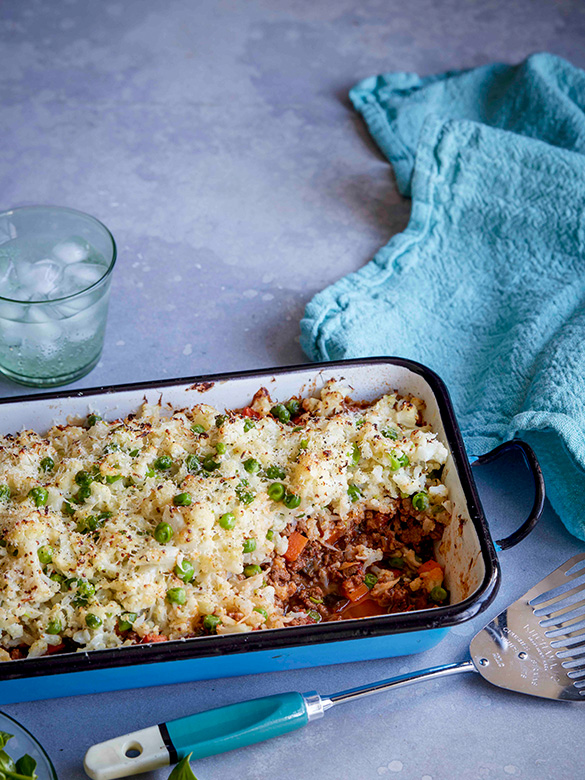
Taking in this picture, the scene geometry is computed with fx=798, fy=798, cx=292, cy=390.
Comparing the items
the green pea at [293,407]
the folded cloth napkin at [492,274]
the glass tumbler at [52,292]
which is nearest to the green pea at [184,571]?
the green pea at [293,407]

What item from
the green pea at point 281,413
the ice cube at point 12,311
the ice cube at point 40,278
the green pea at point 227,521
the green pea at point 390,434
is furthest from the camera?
the ice cube at point 40,278

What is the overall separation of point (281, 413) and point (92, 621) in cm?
91

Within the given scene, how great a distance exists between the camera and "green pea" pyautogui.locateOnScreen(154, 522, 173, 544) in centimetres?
221

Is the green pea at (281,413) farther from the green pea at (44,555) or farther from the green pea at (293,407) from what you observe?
the green pea at (44,555)

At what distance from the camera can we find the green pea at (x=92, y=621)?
6.77 ft

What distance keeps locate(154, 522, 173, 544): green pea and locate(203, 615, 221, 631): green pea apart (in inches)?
9.4

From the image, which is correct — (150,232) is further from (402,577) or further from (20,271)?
(402,577)

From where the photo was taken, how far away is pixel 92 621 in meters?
2.06

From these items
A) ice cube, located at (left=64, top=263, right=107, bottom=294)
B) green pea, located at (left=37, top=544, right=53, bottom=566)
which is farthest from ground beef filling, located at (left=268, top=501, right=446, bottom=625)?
ice cube, located at (left=64, top=263, right=107, bottom=294)

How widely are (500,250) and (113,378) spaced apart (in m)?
1.74

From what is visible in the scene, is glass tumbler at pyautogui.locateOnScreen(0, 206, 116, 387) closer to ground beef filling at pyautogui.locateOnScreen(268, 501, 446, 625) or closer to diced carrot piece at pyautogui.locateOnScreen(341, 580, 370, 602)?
ground beef filling at pyautogui.locateOnScreen(268, 501, 446, 625)

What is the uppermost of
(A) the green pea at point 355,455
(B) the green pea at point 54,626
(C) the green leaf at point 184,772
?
(A) the green pea at point 355,455

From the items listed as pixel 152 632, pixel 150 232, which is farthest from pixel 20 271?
pixel 152 632

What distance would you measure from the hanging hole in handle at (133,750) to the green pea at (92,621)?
1.01 ft
